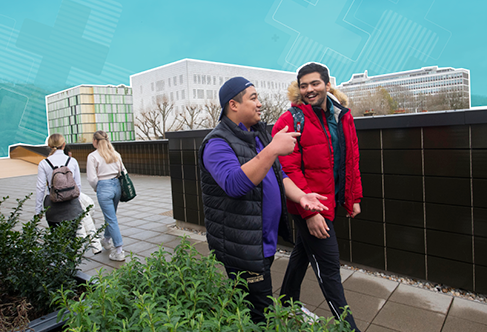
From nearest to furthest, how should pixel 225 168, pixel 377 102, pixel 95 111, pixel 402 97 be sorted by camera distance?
pixel 225 168, pixel 402 97, pixel 377 102, pixel 95 111

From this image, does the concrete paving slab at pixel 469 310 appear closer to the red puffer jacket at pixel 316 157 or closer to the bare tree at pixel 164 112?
the red puffer jacket at pixel 316 157

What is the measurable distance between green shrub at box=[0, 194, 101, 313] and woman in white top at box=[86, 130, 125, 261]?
7.09ft

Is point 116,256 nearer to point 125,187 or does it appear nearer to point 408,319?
point 125,187

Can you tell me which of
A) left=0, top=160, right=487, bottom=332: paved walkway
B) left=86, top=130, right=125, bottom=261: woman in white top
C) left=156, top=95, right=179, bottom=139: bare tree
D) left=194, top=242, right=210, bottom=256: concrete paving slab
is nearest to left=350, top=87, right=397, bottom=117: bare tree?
left=156, top=95, right=179, bottom=139: bare tree

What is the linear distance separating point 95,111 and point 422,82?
84.5 metres

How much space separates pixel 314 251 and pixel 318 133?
0.85 meters

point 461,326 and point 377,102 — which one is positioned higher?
point 377,102

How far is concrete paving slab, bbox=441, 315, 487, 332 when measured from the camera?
283 centimetres

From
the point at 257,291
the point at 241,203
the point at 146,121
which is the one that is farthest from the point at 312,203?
the point at 146,121

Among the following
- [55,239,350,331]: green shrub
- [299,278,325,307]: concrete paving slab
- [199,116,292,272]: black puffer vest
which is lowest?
[299,278,325,307]: concrete paving slab

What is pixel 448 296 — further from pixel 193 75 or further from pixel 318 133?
pixel 193 75

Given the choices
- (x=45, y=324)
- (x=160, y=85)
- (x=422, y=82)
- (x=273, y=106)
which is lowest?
(x=45, y=324)

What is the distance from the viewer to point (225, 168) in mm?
1877

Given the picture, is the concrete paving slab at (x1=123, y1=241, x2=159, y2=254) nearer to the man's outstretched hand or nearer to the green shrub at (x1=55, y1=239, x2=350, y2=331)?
the green shrub at (x1=55, y1=239, x2=350, y2=331)
